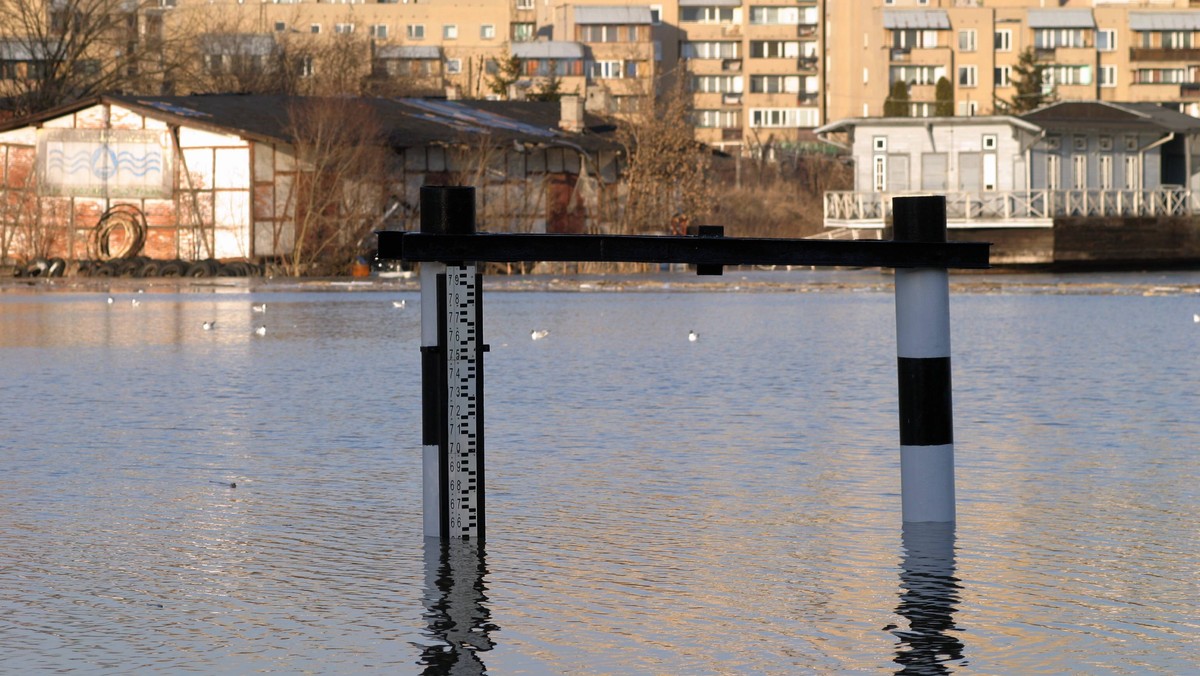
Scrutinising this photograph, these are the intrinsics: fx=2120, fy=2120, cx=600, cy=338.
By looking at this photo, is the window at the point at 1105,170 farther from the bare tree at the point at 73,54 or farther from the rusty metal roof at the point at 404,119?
the bare tree at the point at 73,54

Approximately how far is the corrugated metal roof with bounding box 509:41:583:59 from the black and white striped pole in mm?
123497

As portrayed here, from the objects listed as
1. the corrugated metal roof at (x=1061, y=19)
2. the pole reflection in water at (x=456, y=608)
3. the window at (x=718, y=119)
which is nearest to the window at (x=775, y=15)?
the window at (x=718, y=119)

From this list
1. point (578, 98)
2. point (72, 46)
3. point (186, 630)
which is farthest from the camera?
point (72, 46)

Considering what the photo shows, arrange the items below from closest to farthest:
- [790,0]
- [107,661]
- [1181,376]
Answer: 1. [107,661]
2. [1181,376]
3. [790,0]

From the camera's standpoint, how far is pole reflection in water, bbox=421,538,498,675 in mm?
6051

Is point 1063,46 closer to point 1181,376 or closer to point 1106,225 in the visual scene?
point 1106,225

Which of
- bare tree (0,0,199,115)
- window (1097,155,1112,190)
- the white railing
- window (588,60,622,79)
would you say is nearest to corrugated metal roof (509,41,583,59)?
window (588,60,622,79)

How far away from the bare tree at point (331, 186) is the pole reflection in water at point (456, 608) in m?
49.7

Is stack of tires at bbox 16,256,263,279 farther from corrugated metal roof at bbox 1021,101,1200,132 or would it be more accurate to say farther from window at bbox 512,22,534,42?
window at bbox 512,22,534,42

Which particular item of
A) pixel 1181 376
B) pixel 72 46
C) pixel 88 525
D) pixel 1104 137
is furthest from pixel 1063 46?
pixel 88 525

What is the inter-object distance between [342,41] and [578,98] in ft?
89.6

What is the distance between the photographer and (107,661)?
19.8 ft

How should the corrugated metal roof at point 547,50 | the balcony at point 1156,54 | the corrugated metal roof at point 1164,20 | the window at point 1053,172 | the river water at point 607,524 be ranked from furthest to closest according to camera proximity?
1. the corrugated metal roof at point 547,50
2. the balcony at point 1156,54
3. the corrugated metal roof at point 1164,20
4. the window at point 1053,172
5. the river water at point 607,524

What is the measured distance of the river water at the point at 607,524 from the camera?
629 cm
